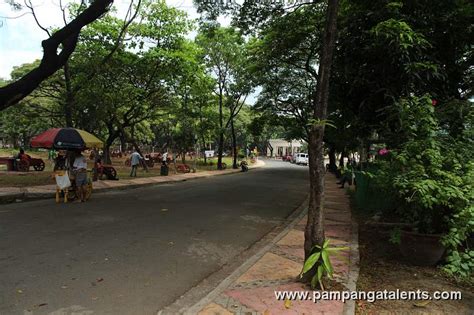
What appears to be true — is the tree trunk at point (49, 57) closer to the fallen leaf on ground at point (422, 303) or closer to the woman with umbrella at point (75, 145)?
the woman with umbrella at point (75, 145)

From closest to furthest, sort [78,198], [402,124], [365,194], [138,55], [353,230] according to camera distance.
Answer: [402,124]
[353,230]
[365,194]
[78,198]
[138,55]

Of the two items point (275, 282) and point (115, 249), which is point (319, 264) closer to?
point (275, 282)

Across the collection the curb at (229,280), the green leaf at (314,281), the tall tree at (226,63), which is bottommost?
the curb at (229,280)

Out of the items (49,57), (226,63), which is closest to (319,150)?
(49,57)

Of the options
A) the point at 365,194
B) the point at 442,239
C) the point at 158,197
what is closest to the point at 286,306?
the point at 442,239

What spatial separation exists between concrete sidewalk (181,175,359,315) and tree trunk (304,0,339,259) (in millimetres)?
662

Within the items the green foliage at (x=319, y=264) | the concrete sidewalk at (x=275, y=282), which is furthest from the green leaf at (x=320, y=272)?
the concrete sidewalk at (x=275, y=282)

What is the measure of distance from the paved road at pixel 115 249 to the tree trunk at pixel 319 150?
175cm

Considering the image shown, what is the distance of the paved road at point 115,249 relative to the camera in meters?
4.24

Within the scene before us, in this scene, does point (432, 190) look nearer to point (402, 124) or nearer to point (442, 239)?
point (442, 239)

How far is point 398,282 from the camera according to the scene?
488 cm

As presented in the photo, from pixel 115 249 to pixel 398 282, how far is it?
4.49 metres

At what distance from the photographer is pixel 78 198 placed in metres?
11.9

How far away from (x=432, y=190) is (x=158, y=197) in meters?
Answer: 9.82
